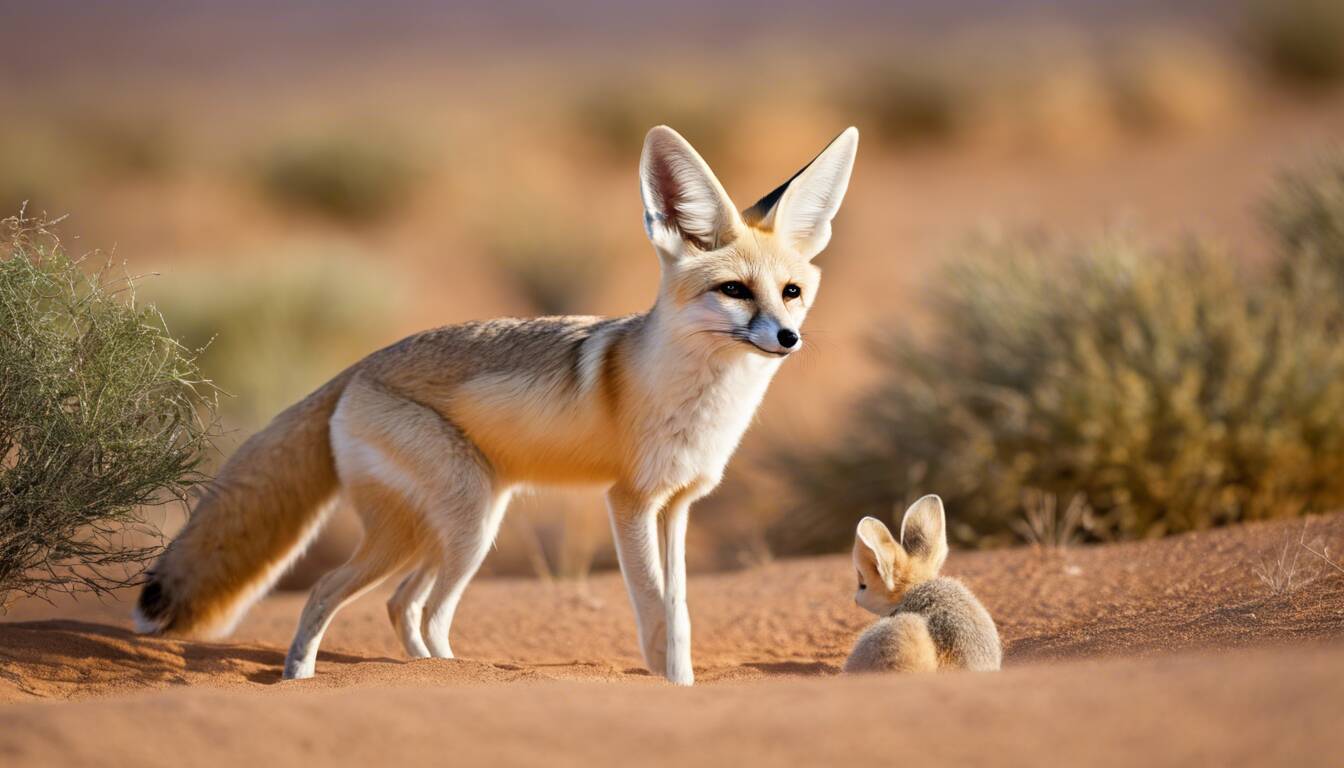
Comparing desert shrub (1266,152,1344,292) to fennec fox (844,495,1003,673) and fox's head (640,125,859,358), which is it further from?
fennec fox (844,495,1003,673)

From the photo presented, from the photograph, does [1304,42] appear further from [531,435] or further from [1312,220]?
[531,435]

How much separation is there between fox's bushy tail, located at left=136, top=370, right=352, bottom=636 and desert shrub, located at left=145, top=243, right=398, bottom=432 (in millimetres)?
6575

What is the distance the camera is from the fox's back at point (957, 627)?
Result: 432 cm

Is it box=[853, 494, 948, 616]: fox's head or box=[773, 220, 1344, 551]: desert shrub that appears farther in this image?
box=[773, 220, 1344, 551]: desert shrub

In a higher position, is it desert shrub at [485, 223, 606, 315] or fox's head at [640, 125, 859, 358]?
desert shrub at [485, 223, 606, 315]

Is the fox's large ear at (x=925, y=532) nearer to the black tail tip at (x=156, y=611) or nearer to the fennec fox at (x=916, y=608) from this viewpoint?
the fennec fox at (x=916, y=608)

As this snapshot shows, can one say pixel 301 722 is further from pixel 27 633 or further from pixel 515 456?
pixel 27 633

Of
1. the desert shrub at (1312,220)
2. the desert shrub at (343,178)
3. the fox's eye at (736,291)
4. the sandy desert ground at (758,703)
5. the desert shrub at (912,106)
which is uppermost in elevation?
the desert shrub at (912,106)

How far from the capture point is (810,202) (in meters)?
5.29

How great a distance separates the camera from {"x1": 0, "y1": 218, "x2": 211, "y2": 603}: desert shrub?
5.01 metres

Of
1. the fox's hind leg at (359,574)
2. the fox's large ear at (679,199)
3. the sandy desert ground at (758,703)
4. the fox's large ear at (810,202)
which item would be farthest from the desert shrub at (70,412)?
the fox's large ear at (810,202)

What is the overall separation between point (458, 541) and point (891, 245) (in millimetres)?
15080

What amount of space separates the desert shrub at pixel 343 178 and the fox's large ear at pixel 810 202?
18.9 m

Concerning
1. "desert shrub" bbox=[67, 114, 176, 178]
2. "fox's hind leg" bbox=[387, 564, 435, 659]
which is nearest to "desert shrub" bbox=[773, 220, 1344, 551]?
"fox's hind leg" bbox=[387, 564, 435, 659]
